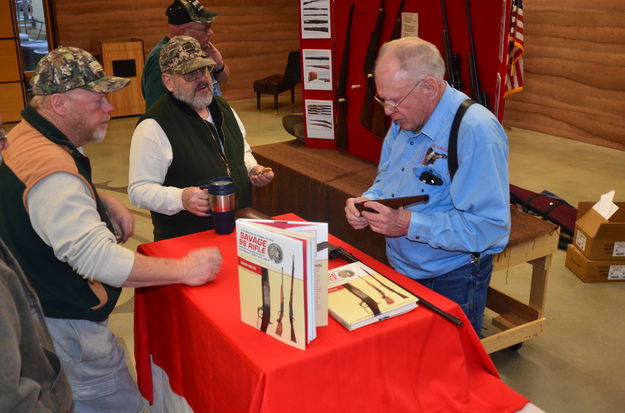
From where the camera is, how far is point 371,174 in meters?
3.89

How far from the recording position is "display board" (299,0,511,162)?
3.15 meters

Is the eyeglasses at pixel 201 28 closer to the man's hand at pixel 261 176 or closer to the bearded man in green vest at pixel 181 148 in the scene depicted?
the bearded man in green vest at pixel 181 148

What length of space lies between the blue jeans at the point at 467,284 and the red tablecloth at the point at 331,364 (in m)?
0.25

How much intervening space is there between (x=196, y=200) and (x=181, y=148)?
0.33m

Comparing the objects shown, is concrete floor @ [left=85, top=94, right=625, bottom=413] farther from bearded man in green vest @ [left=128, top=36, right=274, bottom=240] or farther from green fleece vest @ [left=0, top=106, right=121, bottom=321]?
green fleece vest @ [left=0, top=106, right=121, bottom=321]

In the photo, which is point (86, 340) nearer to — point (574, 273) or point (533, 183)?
point (574, 273)

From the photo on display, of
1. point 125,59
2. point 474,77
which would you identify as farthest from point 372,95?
point 125,59

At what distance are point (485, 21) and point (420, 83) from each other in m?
1.44

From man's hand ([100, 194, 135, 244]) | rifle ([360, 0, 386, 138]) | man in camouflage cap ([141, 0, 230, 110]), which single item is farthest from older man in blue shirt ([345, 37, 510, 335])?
man in camouflage cap ([141, 0, 230, 110])

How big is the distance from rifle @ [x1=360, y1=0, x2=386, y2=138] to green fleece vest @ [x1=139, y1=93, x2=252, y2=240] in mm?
1348

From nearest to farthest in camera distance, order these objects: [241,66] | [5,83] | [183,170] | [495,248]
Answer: [495,248] < [183,170] < [5,83] < [241,66]

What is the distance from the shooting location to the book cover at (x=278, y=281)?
146cm

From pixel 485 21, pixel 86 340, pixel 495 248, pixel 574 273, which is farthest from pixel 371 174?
pixel 86 340

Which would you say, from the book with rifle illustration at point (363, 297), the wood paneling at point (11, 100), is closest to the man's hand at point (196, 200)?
the book with rifle illustration at point (363, 297)
